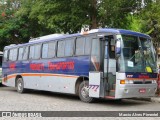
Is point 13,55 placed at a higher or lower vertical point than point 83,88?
higher

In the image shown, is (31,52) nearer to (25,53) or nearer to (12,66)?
(25,53)

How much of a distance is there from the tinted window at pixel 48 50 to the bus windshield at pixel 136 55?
187 inches

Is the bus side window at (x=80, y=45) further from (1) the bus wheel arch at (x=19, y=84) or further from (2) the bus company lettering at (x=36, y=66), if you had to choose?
(1) the bus wheel arch at (x=19, y=84)

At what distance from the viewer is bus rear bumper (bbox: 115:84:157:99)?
44.7ft

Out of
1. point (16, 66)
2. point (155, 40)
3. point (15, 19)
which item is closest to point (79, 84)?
point (16, 66)

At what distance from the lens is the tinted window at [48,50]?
1784 cm

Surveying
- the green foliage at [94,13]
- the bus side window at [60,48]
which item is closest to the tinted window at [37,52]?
the bus side window at [60,48]

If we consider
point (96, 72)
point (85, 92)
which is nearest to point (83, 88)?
point (85, 92)

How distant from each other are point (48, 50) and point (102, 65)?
472cm

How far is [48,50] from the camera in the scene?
1834 cm

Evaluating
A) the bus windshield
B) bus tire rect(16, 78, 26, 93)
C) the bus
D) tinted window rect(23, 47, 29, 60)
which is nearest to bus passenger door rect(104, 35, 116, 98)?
the bus

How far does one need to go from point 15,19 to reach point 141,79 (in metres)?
18.5

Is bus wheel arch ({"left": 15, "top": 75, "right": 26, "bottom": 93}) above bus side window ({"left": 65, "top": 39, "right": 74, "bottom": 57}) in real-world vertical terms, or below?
below

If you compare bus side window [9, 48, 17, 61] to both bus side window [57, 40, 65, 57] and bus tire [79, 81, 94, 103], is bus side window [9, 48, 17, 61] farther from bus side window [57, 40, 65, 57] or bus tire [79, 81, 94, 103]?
bus tire [79, 81, 94, 103]
